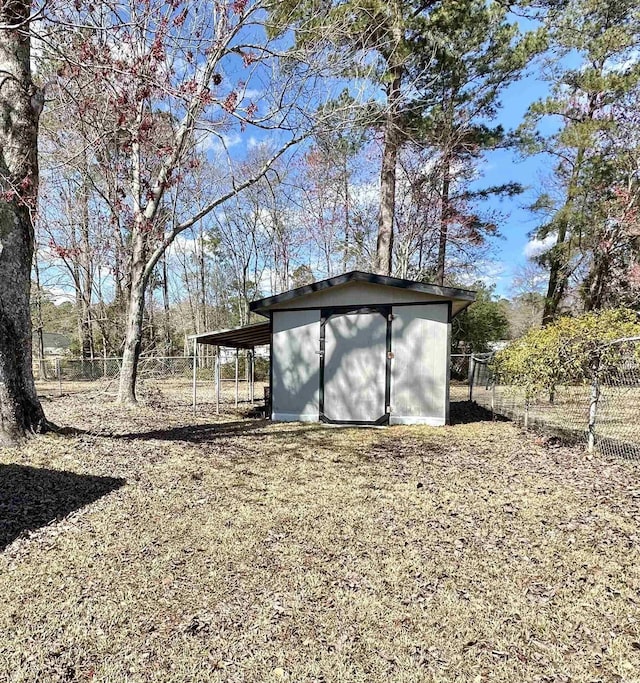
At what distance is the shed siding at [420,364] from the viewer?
741cm

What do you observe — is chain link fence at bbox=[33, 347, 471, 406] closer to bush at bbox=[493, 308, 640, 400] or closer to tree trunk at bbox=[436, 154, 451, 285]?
tree trunk at bbox=[436, 154, 451, 285]

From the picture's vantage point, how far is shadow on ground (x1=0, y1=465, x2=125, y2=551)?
10.4 feet

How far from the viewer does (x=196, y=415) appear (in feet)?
28.9

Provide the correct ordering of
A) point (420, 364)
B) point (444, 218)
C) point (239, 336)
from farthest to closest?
point (444, 218)
point (239, 336)
point (420, 364)

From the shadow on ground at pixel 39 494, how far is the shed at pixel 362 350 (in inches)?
171

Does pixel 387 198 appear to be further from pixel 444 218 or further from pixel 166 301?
pixel 166 301

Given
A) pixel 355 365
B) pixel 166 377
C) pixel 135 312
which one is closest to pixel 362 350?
pixel 355 365

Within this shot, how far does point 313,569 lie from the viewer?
265 cm

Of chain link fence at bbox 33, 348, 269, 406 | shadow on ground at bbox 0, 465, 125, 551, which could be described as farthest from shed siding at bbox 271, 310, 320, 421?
shadow on ground at bbox 0, 465, 125, 551

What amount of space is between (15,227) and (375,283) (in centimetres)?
530

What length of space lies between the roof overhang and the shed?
0.02 meters

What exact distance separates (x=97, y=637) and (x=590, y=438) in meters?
5.69

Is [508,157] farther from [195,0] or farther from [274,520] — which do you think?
[274,520]

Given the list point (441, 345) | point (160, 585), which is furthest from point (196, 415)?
point (160, 585)
